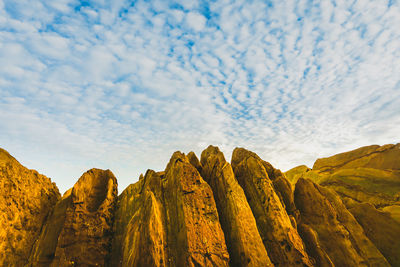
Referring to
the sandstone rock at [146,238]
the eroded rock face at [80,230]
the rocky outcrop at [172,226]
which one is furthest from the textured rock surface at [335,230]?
the eroded rock face at [80,230]

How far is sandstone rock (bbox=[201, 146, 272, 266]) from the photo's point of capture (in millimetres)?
8594

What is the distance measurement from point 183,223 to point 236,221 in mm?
2803

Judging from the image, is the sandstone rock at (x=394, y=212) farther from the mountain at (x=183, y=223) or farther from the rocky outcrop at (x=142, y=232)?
the rocky outcrop at (x=142, y=232)

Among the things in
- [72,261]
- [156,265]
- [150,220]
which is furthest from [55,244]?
[156,265]

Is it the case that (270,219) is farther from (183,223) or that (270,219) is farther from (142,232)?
(142,232)

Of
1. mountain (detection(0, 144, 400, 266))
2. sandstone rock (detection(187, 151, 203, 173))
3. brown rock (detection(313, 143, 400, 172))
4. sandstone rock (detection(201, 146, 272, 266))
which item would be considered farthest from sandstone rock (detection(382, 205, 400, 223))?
sandstone rock (detection(187, 151, 203, 173))

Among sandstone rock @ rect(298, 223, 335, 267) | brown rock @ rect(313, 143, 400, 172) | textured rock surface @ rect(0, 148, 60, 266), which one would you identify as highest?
brown rock @ rect(313, 143, 400, 172)

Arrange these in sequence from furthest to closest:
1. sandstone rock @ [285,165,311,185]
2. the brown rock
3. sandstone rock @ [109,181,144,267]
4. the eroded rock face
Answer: sandstone rock @ [285,165,311,185]
the brown rock
sandstone rock @ [109,181,144,267]
the eroded rock face

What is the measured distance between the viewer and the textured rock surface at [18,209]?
26.9ft

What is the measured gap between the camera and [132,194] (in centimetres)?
1212

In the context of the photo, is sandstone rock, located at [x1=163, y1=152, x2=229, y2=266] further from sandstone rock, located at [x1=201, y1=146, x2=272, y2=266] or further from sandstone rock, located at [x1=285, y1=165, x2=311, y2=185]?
sandstone rock, located at [x1=285, y1=165, x2=311, y2=185]

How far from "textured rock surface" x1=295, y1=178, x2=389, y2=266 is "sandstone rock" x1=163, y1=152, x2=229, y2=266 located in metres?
6.04

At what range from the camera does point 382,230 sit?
13.5m

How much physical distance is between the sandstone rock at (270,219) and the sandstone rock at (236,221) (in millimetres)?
839
